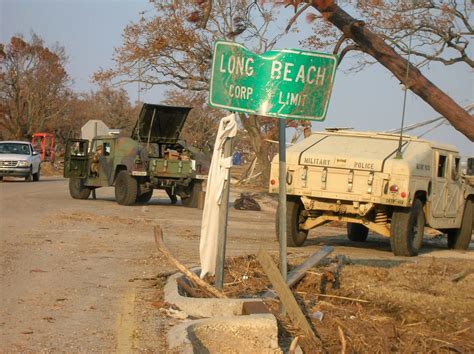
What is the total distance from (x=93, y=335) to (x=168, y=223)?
1112cm

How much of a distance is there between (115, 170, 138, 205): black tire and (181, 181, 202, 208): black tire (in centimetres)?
186

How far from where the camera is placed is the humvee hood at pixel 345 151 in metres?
13.3

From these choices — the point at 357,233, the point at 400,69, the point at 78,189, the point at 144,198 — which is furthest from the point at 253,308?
the point at 78,189

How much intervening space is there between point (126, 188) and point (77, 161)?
240cm

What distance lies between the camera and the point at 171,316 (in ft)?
24.6

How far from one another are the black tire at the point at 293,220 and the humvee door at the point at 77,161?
10.7m

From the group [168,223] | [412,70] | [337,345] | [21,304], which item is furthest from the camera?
[168,223]

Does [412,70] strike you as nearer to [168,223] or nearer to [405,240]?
[405,240]

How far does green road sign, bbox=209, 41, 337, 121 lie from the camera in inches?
289

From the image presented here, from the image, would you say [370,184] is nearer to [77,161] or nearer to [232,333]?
[232,333]

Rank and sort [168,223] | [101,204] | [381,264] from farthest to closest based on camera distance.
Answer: [101,204] < [168,223] < [381,264]

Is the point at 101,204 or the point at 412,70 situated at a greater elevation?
the point at 412,70

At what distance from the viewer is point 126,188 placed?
2209 cm

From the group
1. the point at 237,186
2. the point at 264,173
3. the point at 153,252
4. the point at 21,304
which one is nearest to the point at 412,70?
the point at 153,252
